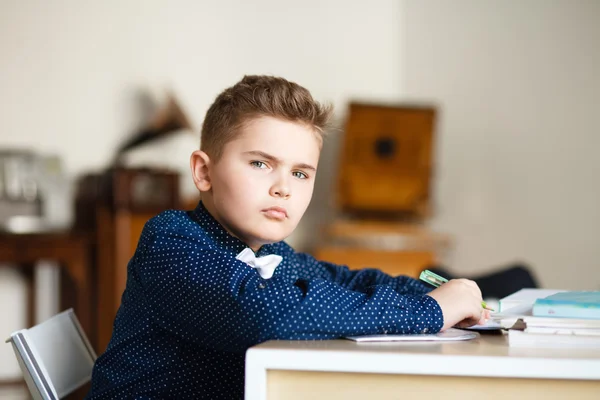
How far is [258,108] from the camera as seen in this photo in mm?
1156

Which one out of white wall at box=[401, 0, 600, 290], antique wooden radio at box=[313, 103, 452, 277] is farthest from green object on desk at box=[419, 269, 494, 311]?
white wall at box=[401, 0, 600, 290]

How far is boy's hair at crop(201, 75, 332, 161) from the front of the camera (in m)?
1.15

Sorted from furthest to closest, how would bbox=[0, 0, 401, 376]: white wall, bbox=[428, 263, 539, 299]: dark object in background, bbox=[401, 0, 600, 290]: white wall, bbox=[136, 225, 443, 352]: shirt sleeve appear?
bbox=[401, 0, 600, 290]: white wall → bbox=[0, 0, 401, 376]: white wall → bbox=[428, 263, 539, 299]: dark object in background → bbox=[136, 225, 443, 352]: shirt sleeve

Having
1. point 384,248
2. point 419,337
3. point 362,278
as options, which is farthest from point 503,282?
point 419,337

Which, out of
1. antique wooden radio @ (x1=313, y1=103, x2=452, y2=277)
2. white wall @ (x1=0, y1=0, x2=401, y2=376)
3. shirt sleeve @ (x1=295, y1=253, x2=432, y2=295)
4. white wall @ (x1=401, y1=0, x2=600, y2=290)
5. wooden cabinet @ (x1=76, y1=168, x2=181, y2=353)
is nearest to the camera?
shirt sleeve @ (x1=295, y1=253, x2=432, y2=295)

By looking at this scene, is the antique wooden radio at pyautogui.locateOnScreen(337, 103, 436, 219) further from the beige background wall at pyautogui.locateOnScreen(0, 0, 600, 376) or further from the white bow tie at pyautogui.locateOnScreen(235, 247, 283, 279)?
the white bow tie at pyautogui.locateOnScreen(235, 247, 283, 279)

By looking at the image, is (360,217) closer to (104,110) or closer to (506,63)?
(506,63)

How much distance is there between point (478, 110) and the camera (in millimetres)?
4633

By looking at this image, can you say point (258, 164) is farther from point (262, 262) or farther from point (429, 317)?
point (429, 317)

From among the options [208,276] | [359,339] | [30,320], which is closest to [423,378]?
[359,339]

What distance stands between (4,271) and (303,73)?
2.14 meters

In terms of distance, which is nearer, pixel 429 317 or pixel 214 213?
pixel 429 317

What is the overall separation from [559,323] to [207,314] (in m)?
0.49

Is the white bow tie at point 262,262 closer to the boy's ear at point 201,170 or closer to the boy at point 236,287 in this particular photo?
the boy at point 236,287
